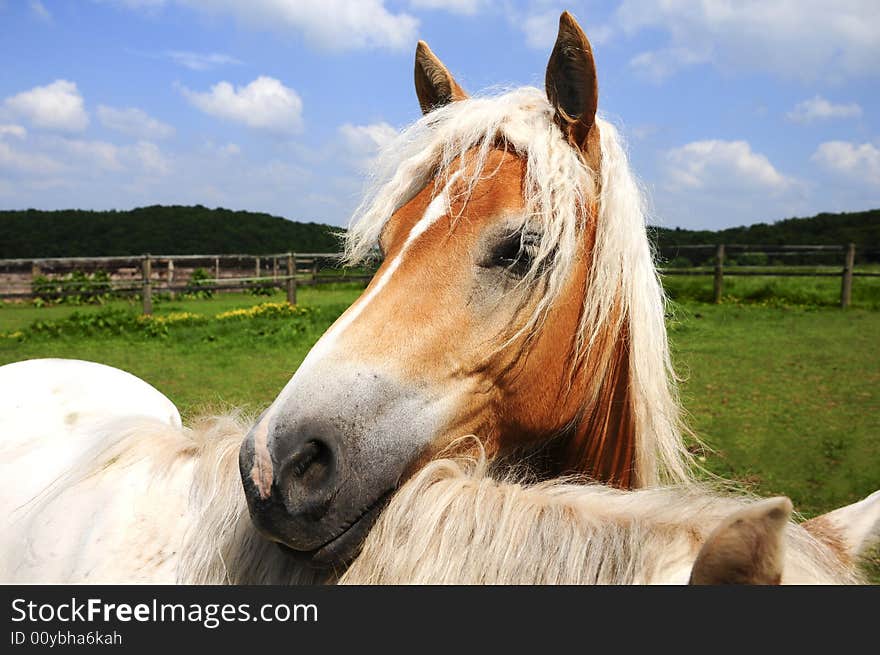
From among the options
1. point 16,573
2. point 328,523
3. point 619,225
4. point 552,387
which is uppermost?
point 619,225

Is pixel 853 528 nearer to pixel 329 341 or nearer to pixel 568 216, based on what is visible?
pixel 568 216

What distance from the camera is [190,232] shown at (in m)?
46.5

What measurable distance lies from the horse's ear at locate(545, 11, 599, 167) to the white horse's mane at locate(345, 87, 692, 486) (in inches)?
1.6

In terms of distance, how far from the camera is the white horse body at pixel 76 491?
1625mm

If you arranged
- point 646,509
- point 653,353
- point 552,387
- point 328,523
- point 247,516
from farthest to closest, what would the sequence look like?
point 653,353, point 552,387, point 247,516, point 328,523, point 646,509

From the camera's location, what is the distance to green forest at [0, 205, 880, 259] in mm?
37062

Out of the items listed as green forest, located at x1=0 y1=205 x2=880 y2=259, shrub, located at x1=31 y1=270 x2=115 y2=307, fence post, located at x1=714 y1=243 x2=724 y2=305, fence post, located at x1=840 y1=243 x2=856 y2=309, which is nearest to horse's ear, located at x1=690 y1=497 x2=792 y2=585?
fence post, located at x1=840 y1=243 x2=856 y2=309

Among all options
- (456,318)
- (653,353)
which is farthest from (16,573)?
(653,353)

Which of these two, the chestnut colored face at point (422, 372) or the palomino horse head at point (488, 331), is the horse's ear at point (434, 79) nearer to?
the palomino horse head at point (488, 331)

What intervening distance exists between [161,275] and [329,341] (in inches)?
1245

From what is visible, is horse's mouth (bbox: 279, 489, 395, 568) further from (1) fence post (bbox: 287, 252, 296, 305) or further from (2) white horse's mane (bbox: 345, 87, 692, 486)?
(1) fence post (bbox: 287, 252, 296, 305)
